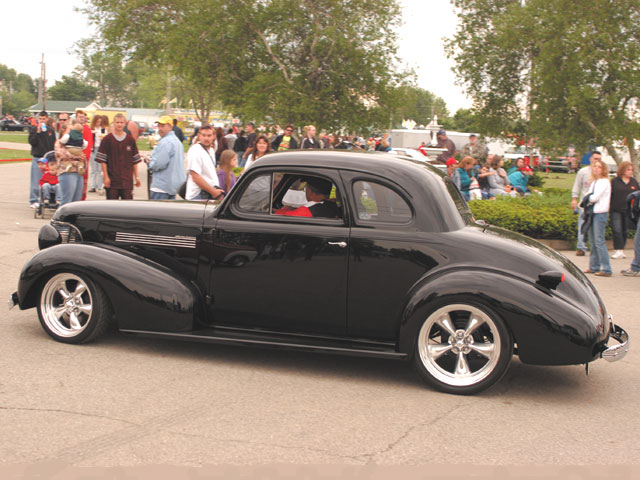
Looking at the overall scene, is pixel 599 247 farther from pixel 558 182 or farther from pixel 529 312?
pixel 558 182

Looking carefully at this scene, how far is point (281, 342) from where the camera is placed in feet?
19.0

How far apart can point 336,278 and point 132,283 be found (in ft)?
5.55

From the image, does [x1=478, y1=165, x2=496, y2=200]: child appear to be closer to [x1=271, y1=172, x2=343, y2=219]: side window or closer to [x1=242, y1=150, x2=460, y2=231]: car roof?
[x1=242, y1=150, x2=460, y2=231]: car roof

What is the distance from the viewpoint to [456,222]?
5.76 metres

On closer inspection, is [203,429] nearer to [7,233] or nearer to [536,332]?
[536,332]

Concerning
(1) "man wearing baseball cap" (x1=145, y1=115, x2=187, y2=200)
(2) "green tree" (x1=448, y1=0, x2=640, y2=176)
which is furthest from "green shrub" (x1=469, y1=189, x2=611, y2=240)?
(2) "green tree" (x1=448, y1=0, x2=640, y2=176)

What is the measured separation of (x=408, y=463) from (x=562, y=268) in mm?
2331

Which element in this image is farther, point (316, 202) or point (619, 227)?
point (619, 227)

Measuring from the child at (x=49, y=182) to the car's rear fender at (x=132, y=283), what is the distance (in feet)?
26.7

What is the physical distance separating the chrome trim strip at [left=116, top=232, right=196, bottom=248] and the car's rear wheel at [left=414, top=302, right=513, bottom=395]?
2.07 meters

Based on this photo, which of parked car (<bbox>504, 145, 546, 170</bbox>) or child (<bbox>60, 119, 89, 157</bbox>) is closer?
child (<bbox>60, 119, 89, 157</bbox>)

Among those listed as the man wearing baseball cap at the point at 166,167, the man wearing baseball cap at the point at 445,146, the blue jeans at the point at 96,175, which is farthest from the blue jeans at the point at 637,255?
the blue jeans at the point at 96,175

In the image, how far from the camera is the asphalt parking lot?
13.9ft

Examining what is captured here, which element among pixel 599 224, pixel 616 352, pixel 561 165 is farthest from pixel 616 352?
pixel 561 165
